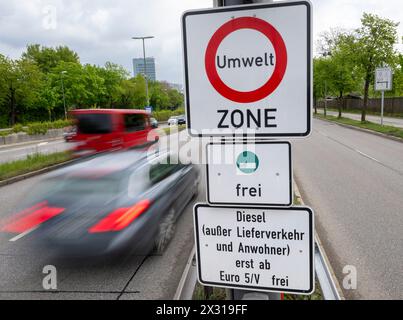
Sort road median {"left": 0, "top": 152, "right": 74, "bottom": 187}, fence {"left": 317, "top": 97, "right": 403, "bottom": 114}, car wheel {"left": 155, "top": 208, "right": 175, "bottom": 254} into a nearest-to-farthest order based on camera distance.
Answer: car wheel {"left": 155, "top": 208, "right": 175, "bottom": 254} → road median {"left": 0, "top": 152, "right": 74, "bottom": 187} → fence {"left": 317, "top": 97, "right": 403, "bottom": 114}

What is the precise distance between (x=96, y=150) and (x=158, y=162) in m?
6.00

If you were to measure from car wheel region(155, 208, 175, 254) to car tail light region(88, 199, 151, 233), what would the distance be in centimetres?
56

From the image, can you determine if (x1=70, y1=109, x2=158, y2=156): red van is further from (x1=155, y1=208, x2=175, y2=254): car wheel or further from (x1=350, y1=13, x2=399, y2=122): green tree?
(x1=350, y1=13, x2=399, y2=122): green tree

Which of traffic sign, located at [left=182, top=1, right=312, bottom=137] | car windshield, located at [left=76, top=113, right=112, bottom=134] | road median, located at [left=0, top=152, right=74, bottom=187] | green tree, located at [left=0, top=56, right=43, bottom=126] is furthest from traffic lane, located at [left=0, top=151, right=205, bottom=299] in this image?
green tree, located at [left=0, top=56, right=43, bottom=126]

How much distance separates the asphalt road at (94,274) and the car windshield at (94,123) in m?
6.55

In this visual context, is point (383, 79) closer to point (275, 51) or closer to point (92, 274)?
point (92, 274)

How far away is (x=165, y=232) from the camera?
4707mm

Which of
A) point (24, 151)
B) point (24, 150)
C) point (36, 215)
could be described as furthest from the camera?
point (24, 150)

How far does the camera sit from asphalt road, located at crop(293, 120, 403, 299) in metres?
3.65

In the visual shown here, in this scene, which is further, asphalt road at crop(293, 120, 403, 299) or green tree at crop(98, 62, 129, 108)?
green tree at crop(98, 62, 129, 108)

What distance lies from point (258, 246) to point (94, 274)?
10.3ft

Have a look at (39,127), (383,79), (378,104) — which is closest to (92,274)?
(383,79)

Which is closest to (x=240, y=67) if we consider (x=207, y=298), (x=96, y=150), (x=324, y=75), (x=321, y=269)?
(x=207, y=298)

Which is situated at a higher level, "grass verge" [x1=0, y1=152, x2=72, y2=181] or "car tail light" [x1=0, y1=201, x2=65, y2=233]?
"car tail light" [x1=0, y1=201, x2=65, y2=233]
